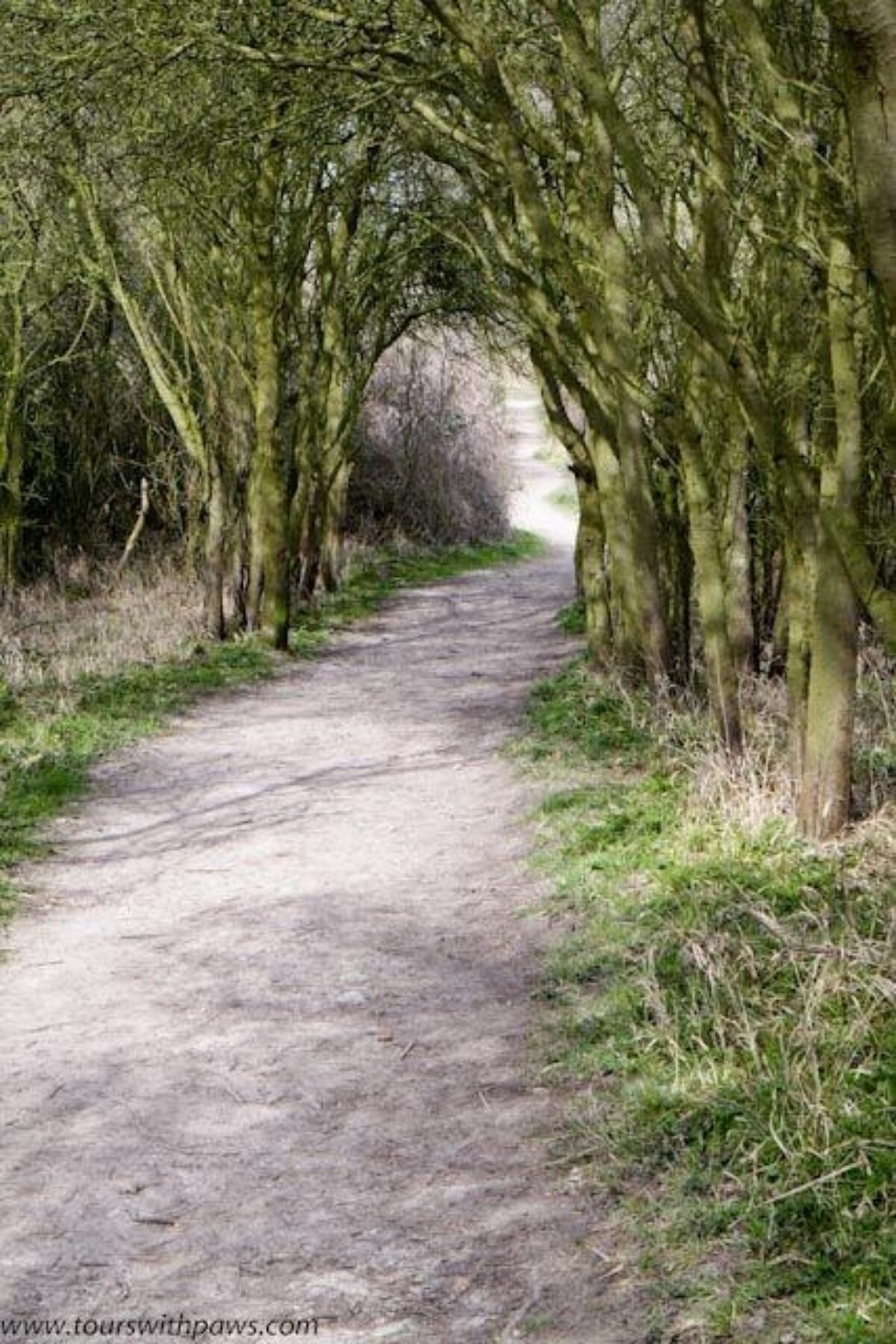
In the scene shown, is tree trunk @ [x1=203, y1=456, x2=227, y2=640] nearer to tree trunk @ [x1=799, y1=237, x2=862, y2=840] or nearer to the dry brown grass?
the dry brown grass

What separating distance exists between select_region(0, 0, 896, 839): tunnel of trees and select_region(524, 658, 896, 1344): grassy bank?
81 cm

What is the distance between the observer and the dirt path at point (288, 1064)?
4.18 metres

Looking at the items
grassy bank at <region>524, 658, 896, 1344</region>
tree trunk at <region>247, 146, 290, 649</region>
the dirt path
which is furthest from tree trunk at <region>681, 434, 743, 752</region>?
tree trunk at <region>247, 146, 290, 649</region>

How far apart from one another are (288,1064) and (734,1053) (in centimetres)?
175

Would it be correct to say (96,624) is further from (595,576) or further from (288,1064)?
(288,1064)

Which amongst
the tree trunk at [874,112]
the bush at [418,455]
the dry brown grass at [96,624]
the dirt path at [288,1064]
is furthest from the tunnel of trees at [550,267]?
the bush at [418,455]

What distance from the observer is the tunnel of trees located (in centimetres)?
709

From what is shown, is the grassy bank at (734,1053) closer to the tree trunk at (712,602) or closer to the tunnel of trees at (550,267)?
the tunnel of trees at (550,267)

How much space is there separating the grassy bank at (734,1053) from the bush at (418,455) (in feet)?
74.2

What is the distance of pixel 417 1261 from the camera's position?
4254 millimetres

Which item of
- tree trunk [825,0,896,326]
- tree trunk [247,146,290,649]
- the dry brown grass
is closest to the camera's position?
tree trunk [825,0,896,326]

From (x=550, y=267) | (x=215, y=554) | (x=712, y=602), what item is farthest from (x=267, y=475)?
(x=712, y=602)

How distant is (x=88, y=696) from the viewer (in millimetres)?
13422

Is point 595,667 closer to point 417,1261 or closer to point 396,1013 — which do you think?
point 396,1013
